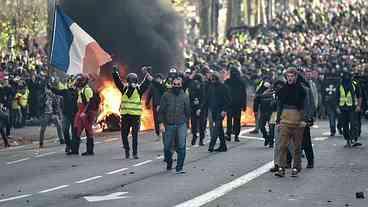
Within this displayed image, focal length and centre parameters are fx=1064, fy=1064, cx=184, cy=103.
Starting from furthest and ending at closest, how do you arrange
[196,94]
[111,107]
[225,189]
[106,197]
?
1. [111,107]
2. [196,94]
3. [225,189]
4. [106,197]

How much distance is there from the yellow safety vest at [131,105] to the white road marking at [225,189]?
3.08m

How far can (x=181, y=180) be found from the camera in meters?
15.0

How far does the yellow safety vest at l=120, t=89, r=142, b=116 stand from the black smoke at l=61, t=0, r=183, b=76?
13.4 metres

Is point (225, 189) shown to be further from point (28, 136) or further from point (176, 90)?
point (28, 136)

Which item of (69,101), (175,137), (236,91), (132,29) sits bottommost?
(175,137)

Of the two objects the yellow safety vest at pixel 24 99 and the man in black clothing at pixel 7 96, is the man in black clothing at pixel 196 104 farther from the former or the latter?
the yellow safety vest at pixel 24 99

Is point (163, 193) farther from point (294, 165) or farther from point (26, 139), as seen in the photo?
point (26, 139)

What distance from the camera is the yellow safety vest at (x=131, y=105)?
19.2 m

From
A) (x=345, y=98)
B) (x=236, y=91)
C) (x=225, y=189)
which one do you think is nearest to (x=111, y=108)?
(x=236, y=91)

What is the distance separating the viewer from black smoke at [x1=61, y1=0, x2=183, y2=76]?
1316 inches

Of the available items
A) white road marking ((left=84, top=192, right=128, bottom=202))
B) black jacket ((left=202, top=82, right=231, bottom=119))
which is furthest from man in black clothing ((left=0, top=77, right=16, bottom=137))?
white road marking ((left=84, top=192, right=128, bottom=202))

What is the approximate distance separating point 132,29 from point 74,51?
14435mm

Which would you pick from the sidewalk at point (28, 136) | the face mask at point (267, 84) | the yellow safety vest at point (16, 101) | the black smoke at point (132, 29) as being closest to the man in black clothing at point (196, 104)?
the face mask at point (267, 84)

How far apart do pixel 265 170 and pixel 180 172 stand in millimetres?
1333
